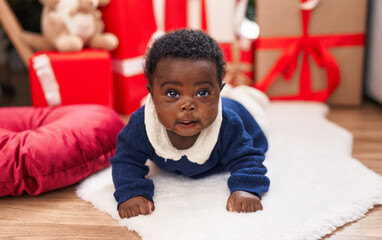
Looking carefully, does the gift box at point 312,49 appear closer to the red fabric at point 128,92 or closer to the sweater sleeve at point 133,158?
the red fabric at point 128,92

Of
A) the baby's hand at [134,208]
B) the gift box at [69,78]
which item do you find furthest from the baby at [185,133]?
the gift box at [69,78]

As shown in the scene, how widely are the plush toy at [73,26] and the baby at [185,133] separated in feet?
2.04

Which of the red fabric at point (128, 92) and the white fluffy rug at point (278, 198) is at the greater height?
the red fabric at point (128, 92)

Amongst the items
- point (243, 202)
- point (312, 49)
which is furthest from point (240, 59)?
point (243, 202)

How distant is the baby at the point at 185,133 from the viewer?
33.2 inches

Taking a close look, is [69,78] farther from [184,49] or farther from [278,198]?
[278,198]

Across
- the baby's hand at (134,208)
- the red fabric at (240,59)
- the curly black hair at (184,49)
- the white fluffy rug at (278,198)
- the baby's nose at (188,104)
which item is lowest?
the white fluffy rug at (278,198)

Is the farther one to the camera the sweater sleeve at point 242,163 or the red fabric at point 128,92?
the red fabric at point 128,92

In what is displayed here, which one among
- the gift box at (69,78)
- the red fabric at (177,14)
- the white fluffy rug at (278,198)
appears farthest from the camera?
the red fabric at (177,14)

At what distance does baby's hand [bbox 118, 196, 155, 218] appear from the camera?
34.6 inches

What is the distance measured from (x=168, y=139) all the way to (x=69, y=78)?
620 mm

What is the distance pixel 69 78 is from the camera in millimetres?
1423

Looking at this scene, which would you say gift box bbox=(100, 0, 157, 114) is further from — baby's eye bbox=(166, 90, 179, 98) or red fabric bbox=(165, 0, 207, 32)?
baby's eye bbox=(166, 90, 179, 98)

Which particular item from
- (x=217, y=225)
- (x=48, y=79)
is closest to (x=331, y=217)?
(x=217, y=225)
